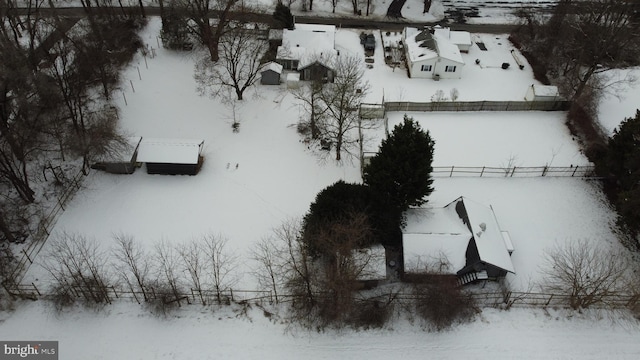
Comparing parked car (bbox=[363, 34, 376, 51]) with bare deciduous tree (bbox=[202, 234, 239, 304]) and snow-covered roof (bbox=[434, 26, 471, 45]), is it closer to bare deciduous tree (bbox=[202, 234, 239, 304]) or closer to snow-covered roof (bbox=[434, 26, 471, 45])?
snow-covered roof (bbox=[434, 26, 471, 45])

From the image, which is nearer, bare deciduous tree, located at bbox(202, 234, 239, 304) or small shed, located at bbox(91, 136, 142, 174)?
bare deciduous tree, located at bbox(202, 234, 239, 304)

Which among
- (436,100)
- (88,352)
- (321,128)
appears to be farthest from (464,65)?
(88,352)

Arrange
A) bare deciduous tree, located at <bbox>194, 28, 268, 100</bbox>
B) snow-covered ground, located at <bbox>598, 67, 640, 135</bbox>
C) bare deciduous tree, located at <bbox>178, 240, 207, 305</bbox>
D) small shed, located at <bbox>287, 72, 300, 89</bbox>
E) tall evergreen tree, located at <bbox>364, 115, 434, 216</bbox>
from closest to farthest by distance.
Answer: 1. bare deciduous tree, located at <bbox>178, 240, 207, 305</bbox>
2. tall evergreen tree, located at <bbox>364, 115, 434, 216</bbox>
3. snow-covered ground, located at <bbox>598, 67, 640, 135</bbox>
4. bare deciduous tree, located at <bbox>194, 28, 268, 100</bbox>
5. small shed, located at <bbox>287, 72, 300, 89</bbox>

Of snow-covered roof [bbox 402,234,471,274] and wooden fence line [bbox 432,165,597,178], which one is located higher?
wooden fence line [bbox 432,165,597,178]

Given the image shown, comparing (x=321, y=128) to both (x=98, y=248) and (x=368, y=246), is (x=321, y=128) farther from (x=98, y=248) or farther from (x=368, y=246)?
(x=98, y=248)

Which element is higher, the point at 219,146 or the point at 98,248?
the point at 219,146

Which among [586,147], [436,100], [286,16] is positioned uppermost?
[286,16]

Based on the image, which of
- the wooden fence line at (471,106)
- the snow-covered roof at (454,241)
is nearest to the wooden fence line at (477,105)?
the wooden fence line at (471,106)

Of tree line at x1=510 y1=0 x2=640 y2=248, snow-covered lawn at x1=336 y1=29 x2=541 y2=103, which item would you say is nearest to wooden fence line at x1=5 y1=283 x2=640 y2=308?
tree line at x1=510 y1=0 x2=640 y2=248
